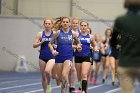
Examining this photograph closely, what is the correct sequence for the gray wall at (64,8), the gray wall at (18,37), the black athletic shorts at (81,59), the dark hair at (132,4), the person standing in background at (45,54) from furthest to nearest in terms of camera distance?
1. the gray wall at (64,8)
2. the gray wall at (18,37)
3. the black athletic shorts at (81,59)
4. the person standing in background at (45,54)
5. the dark hair at (132,4)

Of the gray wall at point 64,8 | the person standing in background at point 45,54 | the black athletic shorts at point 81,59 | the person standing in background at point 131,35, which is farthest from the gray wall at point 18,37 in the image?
the person standing in background at point 131,35

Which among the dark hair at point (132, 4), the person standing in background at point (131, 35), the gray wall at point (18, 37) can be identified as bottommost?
the gray wall at point (18, 37)

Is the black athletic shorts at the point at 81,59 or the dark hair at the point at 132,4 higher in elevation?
the dark hair at the point at 132,4

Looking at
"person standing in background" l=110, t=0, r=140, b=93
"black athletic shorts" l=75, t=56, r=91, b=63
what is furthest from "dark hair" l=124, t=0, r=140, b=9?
"black athletic shorts" l=75, t=56, r=91, b=63

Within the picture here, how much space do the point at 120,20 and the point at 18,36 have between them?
2227 cm

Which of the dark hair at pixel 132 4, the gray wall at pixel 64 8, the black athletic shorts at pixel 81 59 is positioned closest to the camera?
the dark hair at pixel 132 4

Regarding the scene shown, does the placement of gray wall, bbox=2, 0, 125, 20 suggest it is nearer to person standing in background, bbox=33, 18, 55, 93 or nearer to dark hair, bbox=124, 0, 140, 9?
person standing in background, bbox=33, 18, 55, 93

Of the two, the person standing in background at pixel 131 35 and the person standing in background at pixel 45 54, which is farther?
the person standing in background at pixel 45 54

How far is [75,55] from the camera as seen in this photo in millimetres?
13766

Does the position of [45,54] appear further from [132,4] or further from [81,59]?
[132,4]

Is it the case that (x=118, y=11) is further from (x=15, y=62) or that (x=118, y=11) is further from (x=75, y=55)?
(x=75, y=55)

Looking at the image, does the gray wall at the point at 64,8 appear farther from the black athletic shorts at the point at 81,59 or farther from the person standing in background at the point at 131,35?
the person standing in background at the point at 131,35

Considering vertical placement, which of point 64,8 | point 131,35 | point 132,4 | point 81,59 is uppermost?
point 64,8

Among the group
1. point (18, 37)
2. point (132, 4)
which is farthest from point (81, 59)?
point (18, 37)
